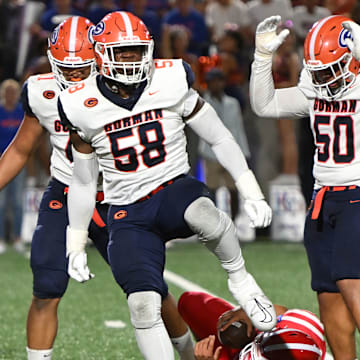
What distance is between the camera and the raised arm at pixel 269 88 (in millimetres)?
3992

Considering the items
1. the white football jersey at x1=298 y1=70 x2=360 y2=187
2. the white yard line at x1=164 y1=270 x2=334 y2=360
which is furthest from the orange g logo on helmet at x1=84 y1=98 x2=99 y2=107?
the white yard line at x1=164 y1=270 x2=334 y2=360

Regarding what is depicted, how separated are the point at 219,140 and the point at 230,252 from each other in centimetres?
46

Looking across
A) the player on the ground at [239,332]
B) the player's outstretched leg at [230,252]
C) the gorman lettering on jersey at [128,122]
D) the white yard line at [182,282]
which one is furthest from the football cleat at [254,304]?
the white yard line at [182,282]

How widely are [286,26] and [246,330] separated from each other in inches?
219

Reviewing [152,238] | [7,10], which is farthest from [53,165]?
[7,10]

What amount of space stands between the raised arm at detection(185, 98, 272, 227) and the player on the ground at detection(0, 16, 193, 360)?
0.60 metres

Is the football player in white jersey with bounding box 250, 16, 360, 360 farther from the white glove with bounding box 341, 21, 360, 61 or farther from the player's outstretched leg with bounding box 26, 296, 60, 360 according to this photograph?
the player's outstretched leg with bounding box 26, 296, 60, 360

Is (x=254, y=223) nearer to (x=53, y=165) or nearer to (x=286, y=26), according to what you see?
(x=53, y=165)

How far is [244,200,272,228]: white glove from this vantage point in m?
3.47

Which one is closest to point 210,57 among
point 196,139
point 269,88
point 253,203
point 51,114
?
point 196,139

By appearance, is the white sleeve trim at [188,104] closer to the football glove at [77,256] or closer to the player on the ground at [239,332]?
the football glove at [77,256]

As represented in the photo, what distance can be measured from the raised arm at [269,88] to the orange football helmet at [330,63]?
→ 20cm

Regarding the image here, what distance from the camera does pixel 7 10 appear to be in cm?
1055

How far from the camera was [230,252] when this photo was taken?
3.53 m
